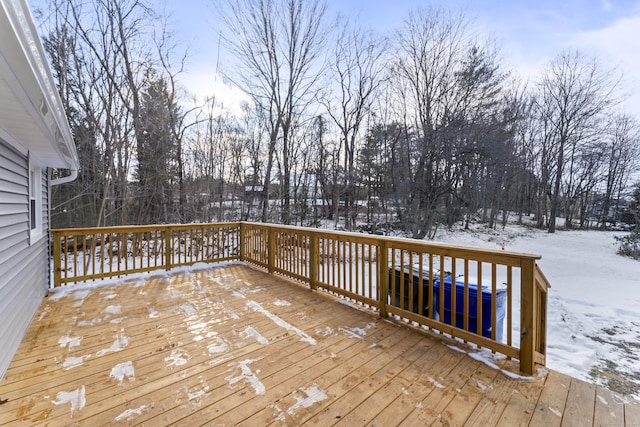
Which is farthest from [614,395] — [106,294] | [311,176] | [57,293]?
[311,176]

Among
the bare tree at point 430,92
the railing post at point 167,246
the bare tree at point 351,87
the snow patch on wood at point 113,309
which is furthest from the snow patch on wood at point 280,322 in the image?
the bare tree at point 351,87

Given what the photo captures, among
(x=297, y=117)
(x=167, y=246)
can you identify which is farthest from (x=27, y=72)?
(x=297, y=117)

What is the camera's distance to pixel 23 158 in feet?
9.81

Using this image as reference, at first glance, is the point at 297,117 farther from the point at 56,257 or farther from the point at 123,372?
the point at 123,372

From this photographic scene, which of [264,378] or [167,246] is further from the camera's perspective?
[167,246]

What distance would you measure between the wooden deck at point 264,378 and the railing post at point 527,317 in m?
0.12

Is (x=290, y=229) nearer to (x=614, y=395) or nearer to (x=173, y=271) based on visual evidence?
(x=173, y=271)

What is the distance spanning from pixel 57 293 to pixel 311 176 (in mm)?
10609

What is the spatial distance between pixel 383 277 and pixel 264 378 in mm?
1683

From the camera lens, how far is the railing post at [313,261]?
4.12 m

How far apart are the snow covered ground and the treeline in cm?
381

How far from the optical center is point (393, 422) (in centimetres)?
166

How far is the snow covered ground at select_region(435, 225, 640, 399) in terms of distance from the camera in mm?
3465

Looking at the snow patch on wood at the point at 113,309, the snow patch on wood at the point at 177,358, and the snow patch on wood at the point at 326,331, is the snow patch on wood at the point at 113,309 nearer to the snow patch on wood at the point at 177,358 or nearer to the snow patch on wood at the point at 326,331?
the snow patch on wood at the point at 177,358
